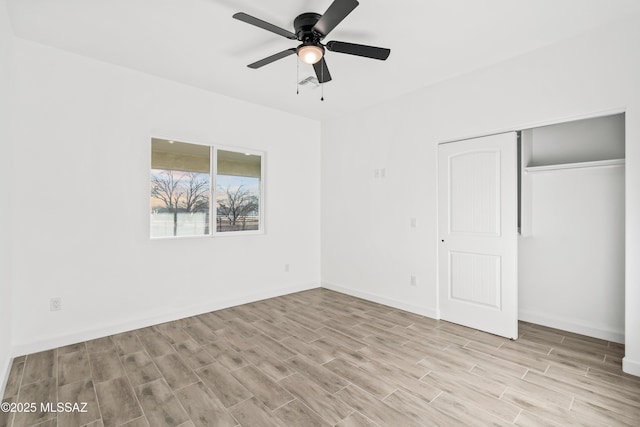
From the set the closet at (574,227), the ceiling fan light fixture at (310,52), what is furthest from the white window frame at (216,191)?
the closet at (574,227)

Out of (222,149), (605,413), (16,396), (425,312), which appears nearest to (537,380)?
(605,413)

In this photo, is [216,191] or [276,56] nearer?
[276,56]

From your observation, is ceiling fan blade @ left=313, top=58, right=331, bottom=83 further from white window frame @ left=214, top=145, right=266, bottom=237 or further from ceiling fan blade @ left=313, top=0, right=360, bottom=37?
white window frame @ left=214, top=145, right=266, bottom=237

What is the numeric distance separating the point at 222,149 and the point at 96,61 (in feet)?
5.22

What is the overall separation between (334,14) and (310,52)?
0.43m

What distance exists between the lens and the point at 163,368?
2.56 meters

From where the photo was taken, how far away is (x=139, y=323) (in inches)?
135

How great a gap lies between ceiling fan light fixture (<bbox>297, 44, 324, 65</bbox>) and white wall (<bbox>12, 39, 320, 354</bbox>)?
205cm

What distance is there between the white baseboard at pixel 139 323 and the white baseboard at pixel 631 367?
3811 millimetres

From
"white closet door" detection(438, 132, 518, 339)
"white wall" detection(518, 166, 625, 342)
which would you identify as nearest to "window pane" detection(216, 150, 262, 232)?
"white closet door" detection(438, 132, 518, 339)

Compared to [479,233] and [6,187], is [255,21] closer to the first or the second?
[6,187]

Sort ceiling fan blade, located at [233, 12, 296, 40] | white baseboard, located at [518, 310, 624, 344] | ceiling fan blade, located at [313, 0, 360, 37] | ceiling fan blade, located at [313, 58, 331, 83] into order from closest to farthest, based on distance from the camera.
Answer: ceiling fan blade, located at [313, 0, 360, 37]
ceiling fan blade, located at [233, 12, 296, 40]
ceiling fan blade, located at [313, 58, 331, 83]
white baseboard, located at [518, 310, 624, 344]

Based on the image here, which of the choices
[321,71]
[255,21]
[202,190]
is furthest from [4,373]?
[321,71]

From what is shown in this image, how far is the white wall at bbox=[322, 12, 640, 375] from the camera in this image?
2486mm
